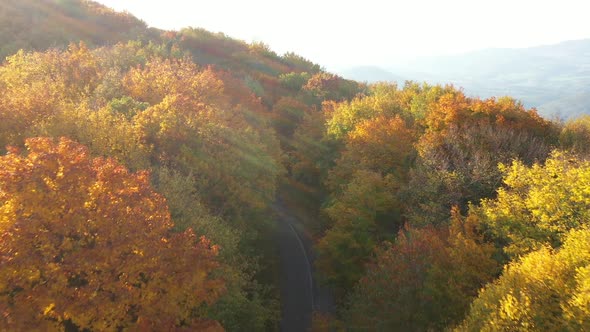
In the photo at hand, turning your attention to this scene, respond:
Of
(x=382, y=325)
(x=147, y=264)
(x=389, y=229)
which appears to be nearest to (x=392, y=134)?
(x=389, y=229)

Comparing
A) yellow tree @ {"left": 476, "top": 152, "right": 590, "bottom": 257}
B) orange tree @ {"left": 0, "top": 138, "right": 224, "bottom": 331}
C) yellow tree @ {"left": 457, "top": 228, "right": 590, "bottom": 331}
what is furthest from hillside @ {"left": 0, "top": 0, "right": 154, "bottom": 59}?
yellow tree @ {"left": 457, "top": 228, "right": 590, "bottom": 331}

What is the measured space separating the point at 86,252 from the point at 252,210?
18.6 metres

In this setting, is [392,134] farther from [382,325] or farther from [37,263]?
[37,263]

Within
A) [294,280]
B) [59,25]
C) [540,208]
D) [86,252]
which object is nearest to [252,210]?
[294,280]

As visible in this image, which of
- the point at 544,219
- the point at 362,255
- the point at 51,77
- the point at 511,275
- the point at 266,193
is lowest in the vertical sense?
the point at 362,255

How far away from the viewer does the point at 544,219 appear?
22.4 meters

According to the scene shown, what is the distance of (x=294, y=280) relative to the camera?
37.7m

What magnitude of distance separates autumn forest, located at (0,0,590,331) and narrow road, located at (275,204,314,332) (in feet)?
3.68

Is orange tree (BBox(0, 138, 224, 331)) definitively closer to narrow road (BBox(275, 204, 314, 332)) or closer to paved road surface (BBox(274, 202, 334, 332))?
narrow road (BBox(275, 204, 314, 332))

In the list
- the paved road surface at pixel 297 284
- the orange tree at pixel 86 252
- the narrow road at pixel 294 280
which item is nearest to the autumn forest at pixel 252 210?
the orange tree at pixel 86 252

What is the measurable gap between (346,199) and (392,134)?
11.4 meters

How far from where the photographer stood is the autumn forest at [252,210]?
14.9 metres

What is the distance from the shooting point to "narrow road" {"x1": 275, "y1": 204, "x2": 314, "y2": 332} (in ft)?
107

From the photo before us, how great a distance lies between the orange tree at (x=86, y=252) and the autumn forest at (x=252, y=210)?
0.23ft
